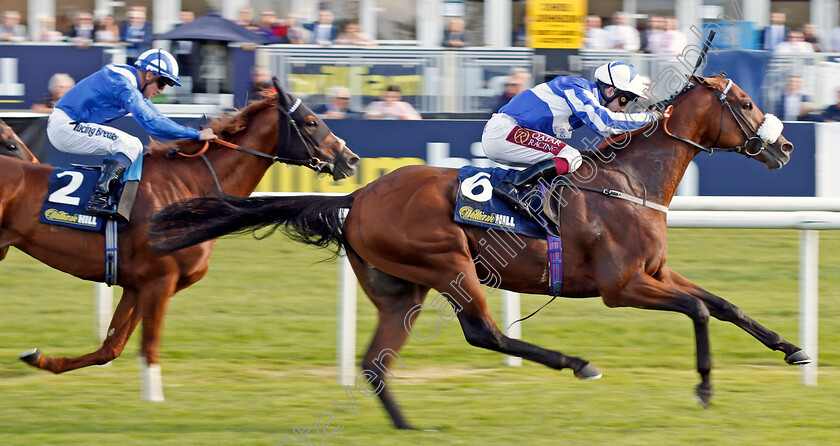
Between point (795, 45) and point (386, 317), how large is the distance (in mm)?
7701

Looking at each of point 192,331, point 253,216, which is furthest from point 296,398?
point 192,331

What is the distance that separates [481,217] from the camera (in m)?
4.48

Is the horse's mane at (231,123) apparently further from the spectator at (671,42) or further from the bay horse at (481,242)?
the spectator at (671,42)

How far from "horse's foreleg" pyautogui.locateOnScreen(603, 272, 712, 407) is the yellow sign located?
4615mm

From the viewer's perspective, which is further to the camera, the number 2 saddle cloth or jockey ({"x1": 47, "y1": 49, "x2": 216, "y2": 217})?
jockey ({"x1": 47, "y1": 49, "x2": 216, "y2": 217})

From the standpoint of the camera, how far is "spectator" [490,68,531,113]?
9211mm

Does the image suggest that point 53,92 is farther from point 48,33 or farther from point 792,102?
point 792,102

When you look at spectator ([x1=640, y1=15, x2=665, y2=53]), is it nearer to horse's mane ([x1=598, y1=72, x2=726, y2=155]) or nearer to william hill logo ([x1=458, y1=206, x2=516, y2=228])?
horse's mane ([x1=598, y1=72, x2=726, y2=155])

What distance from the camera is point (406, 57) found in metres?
9.66

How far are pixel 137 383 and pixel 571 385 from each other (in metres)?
2.16

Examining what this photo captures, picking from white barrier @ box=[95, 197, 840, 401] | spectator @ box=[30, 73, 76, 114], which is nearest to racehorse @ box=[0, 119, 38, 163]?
white barrier @ box=[95, 197, 840, 401]

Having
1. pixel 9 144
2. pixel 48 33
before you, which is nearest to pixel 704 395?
pixel 9 144

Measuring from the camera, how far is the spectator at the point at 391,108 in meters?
9.33

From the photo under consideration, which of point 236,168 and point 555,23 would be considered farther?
point 555,23
